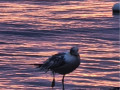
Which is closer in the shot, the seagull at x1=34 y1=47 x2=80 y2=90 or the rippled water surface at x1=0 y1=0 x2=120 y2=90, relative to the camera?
the seagull at x1=34 y1=47 x2=80 y2=90

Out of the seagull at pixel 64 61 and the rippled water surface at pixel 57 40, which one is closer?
the seagull at pixel 64 61

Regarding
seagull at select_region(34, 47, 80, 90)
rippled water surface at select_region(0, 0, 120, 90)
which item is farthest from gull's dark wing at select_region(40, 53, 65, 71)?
rippled water surface at select_region(0, 0, 120, 90)

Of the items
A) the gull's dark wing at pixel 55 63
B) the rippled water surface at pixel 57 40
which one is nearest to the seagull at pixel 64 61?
the gull's dark wing at pixel 55 63

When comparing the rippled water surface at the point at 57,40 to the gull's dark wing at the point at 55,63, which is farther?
the rippled water surface at the point at 57,40

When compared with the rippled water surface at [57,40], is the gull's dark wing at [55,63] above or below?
above

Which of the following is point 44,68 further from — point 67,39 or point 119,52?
point 67,39

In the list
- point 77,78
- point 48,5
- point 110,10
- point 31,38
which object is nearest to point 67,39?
point 31,38

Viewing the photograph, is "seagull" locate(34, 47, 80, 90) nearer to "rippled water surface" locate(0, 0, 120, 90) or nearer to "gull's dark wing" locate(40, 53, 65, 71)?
"gull's dark wing" locate(40, 53, 65, 71)

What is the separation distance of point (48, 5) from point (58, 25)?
496cm

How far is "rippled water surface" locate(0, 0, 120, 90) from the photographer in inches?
456

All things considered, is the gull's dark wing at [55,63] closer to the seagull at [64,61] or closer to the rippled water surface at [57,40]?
the seagull at [64,61]

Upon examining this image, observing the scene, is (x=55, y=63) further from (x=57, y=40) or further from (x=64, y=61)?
(x=57, y=40)

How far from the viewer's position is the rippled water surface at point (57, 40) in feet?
38.0

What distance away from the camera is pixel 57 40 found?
15945 mm
